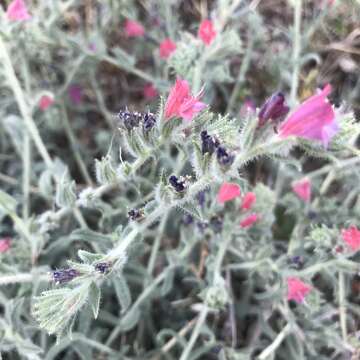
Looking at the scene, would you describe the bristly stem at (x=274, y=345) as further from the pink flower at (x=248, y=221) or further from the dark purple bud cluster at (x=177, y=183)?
the dark purple bud cluster at (x=177, y=183)

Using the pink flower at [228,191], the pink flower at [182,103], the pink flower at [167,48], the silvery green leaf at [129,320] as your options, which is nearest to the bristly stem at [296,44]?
the pink flower at [167,48]

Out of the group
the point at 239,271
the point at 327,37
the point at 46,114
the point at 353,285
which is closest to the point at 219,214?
the point at 239,271

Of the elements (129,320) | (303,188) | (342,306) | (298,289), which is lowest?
(342,306)

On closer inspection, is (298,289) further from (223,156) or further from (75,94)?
(75,94)

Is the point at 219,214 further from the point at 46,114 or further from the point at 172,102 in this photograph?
the point at 46,114

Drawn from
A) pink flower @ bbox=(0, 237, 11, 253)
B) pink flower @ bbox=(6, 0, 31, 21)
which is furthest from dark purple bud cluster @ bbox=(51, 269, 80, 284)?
pink flower @ bbox=(6, 0, 31, 21)

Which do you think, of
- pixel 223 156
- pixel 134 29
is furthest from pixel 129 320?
pixel 134 29
